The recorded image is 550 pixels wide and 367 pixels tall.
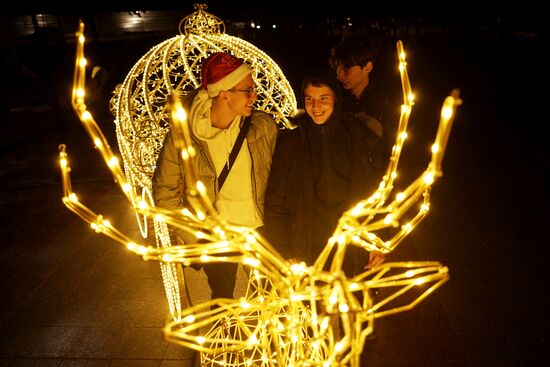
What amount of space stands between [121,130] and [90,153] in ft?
18.2

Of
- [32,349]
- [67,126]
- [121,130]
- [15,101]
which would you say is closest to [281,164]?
[121,130]

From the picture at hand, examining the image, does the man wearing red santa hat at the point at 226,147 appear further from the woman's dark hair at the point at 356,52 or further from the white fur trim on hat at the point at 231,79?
the woman's dark hair at the point at 356,52

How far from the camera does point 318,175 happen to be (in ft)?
8.41

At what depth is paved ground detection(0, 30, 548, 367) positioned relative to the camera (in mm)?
3244

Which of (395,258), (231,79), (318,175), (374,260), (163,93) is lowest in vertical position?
(395,258)

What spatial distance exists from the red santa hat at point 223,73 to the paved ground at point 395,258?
2.08m

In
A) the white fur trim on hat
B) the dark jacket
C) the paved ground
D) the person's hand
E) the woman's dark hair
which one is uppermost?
the woman's dark hair

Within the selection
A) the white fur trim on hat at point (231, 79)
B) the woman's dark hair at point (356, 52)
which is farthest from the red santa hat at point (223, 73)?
the woman's dark hair at point (356, 52)

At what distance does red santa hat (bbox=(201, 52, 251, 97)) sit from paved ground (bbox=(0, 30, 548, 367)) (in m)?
2.08

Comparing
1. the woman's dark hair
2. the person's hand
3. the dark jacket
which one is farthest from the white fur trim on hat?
the person's hand

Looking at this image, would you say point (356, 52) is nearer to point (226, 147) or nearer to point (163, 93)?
point (226, 147)

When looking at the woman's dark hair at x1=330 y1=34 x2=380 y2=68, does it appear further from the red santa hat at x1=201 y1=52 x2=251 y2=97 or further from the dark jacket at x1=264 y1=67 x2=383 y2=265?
the red santa hat at x1=201 y1=52 x2=251 y2=97

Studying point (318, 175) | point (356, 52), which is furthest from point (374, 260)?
point (356, 52)

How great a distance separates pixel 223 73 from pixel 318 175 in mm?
829
